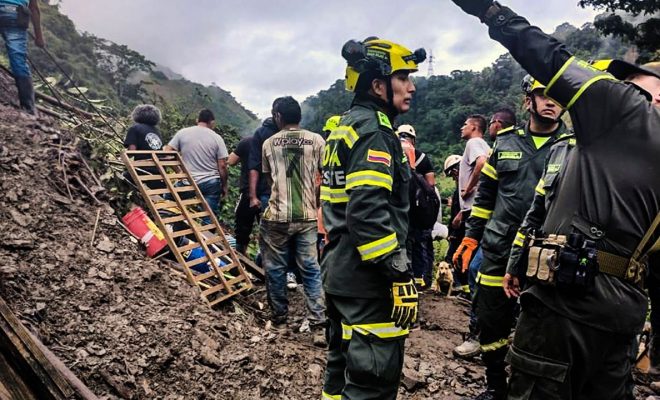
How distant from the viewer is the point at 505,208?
9.96ft

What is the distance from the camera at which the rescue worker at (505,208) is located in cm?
292

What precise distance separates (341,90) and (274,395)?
29.3m

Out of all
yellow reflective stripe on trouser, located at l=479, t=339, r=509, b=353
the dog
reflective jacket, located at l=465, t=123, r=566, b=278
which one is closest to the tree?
the dog

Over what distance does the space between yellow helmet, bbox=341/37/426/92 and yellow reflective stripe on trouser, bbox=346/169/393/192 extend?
1.88 ft

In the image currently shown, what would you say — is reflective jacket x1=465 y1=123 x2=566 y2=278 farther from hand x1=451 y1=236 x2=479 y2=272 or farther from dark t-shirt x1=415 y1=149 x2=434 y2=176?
dark t-shirt x1=415 y1=149 x2=434 y2=176

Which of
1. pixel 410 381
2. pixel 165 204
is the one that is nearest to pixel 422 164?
pixel 410 381

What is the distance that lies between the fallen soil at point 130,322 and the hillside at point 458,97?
17754mm

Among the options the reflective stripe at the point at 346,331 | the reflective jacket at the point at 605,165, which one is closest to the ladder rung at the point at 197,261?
the reflective stripe at the point at 346,331

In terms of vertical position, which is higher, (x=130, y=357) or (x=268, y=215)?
(x=268, y=215)

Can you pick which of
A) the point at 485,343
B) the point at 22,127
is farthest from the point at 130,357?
the point at 22,127

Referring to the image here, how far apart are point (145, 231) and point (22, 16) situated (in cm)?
297

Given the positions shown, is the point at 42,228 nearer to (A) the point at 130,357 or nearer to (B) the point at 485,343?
(A) the point at 130,357

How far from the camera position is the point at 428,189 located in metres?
3.88

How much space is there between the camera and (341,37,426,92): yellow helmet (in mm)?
2320
